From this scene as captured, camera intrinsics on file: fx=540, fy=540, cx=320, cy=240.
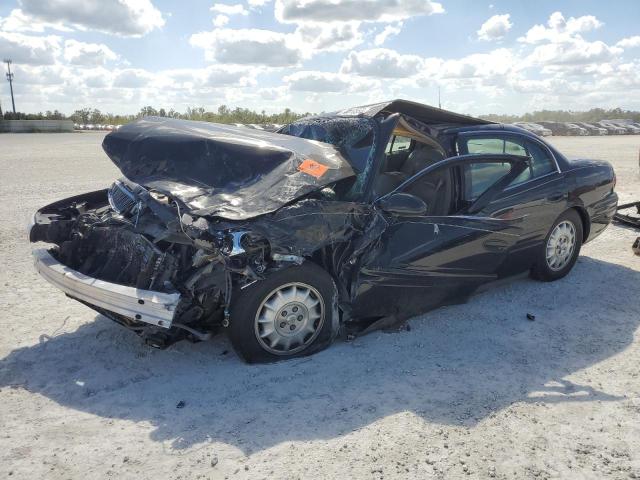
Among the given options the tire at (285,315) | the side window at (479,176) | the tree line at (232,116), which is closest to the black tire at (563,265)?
the side window at (479,176)

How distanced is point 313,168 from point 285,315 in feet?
3.82

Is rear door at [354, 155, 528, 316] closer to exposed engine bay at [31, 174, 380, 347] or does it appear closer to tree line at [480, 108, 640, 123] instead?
exposed engine bay at [31, 174, 380, 347]

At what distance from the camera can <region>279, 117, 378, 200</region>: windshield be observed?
173 inches

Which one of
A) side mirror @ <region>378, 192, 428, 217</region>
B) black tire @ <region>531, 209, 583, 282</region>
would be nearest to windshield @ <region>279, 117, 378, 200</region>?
side mirror @ <region>378, 192, 428, 217</region>

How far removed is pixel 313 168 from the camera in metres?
4.22

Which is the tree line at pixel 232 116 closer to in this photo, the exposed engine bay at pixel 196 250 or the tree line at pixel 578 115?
the tree line at pixel 578 115

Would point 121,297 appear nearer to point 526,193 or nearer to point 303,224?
point 303,224

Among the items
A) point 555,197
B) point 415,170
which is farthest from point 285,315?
point 555,197

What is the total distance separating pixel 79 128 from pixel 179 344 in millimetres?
64439

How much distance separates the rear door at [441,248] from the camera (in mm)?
4266

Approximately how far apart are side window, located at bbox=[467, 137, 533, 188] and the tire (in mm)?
1935

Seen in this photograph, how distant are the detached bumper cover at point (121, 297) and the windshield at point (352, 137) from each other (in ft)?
5.51

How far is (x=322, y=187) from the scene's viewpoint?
404 centimetres

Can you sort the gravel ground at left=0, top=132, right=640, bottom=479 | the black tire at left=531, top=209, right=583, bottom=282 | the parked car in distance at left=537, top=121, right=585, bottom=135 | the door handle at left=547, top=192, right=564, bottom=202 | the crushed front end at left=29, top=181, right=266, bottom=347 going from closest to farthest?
the gravel ground at left=0, top=132, right=640, bottom=479
the crushed front end at left=29, top=181, right=266, bottom=347
the door handle at left=547, top=192, right=564, bottom=202
the black tire at left=531, top=209, right=583, bottom=282
the parked car in distance at left=537, top=121, right=585, bottom=135
